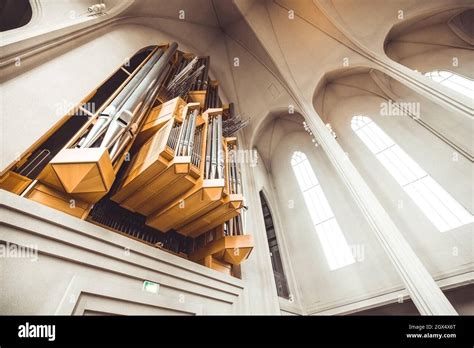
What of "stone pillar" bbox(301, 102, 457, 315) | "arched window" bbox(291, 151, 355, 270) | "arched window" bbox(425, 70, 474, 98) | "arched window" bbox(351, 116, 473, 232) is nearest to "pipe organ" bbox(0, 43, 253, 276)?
"stone pillar" bbox(301, 102, 457, 315)

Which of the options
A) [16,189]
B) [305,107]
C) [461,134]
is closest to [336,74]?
[305,107]

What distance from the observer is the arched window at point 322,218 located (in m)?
5.88

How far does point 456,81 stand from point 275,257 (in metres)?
6.97

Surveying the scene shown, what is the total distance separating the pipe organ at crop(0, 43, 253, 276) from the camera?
8.18 ft

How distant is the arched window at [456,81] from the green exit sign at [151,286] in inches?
316

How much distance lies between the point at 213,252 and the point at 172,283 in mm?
891

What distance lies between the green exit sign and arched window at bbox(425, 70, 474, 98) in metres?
8.02

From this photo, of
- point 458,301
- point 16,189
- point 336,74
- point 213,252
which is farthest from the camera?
point 336,74

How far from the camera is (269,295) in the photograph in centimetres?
450

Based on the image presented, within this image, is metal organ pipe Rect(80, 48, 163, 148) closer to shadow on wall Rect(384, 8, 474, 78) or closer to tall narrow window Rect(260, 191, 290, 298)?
tall narrow window Rect(260, 191, 290, 298)

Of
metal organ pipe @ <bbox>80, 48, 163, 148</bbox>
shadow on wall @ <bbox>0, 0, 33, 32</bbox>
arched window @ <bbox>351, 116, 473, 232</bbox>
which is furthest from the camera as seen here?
shadow on wall @ <bbox>0, 0, 33, 32</bbox>

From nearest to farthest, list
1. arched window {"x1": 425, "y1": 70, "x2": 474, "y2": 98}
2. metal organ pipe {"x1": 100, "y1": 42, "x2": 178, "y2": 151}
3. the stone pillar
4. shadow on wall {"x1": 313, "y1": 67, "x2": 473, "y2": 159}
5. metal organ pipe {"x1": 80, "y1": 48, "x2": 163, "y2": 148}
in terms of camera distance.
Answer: metal organ pipe {"x1": 80, "y1": 48, "x2": 163, "y2": 148} → metal organ pipe {"x1": 100, "y1": 42, "x2": 178, "y2": 151} → the stone pillar → shadow on wall {"x1": 313, "y1": 67, "x2": 473, "y2": 159} → arched window {"x1": 425, "y1": 70, "x2": 474, "y2": 98}
